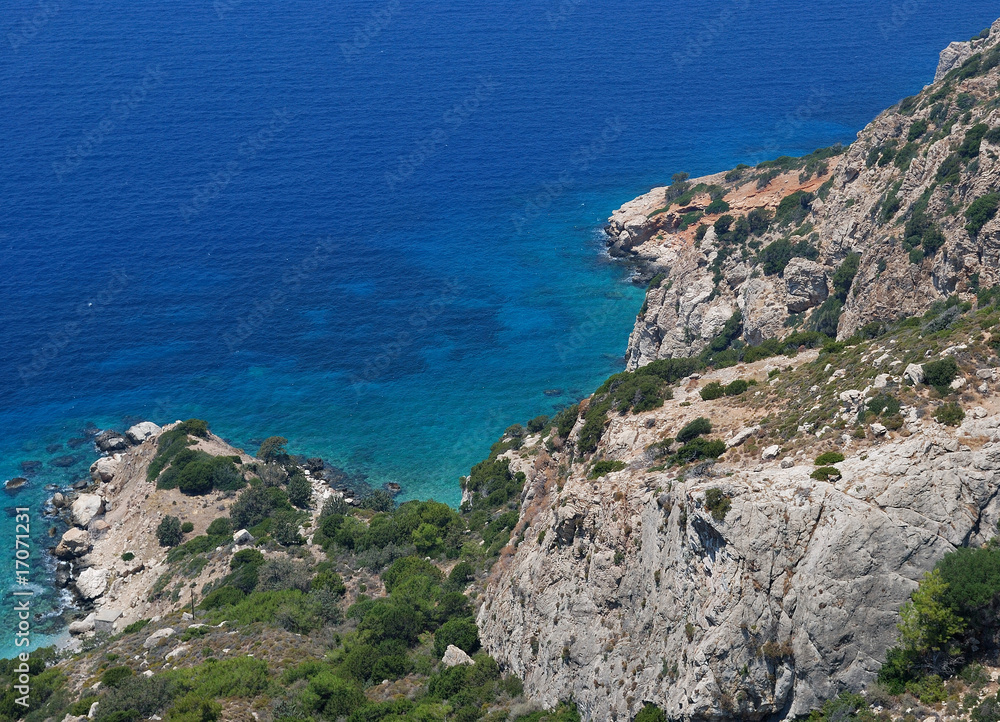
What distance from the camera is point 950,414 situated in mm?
26859

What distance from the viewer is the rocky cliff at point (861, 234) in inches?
1992

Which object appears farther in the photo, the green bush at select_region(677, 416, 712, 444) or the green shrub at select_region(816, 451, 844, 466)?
the green bush at select_region(677, 416, 712, 444)

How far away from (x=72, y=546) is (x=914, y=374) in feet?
204

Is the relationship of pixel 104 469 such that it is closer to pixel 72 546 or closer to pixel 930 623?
pixel 72 546

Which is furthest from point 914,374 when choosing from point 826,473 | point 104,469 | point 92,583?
point 104,469

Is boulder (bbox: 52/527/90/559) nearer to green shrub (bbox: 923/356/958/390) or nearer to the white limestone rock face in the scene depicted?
the white limestone rock face

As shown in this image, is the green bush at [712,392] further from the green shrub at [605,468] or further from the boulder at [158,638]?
the boulder at [158,638]

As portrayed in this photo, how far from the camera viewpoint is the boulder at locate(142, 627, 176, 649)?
41463 mm

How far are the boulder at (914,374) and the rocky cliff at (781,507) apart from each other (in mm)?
101

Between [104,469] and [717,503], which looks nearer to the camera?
[717,503]

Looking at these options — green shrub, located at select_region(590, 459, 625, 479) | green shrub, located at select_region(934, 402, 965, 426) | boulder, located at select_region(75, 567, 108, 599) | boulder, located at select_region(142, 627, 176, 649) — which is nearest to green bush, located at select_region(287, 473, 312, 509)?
boulder, located at select_region(75, 567, 108, 599)

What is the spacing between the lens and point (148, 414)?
84.9m

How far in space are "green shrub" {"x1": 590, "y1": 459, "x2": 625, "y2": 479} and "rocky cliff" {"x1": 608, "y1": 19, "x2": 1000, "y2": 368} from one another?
78.2 feet

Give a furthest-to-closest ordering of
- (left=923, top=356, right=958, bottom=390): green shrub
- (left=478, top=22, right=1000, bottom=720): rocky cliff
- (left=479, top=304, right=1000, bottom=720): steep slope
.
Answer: (left=923, top=356, right=958, bottom=390): green shrub < (left=478, top=22, right=1000, bottom=720): rocky cliff < (left=479, top=304, right=1000, bottom=720): steep slope
